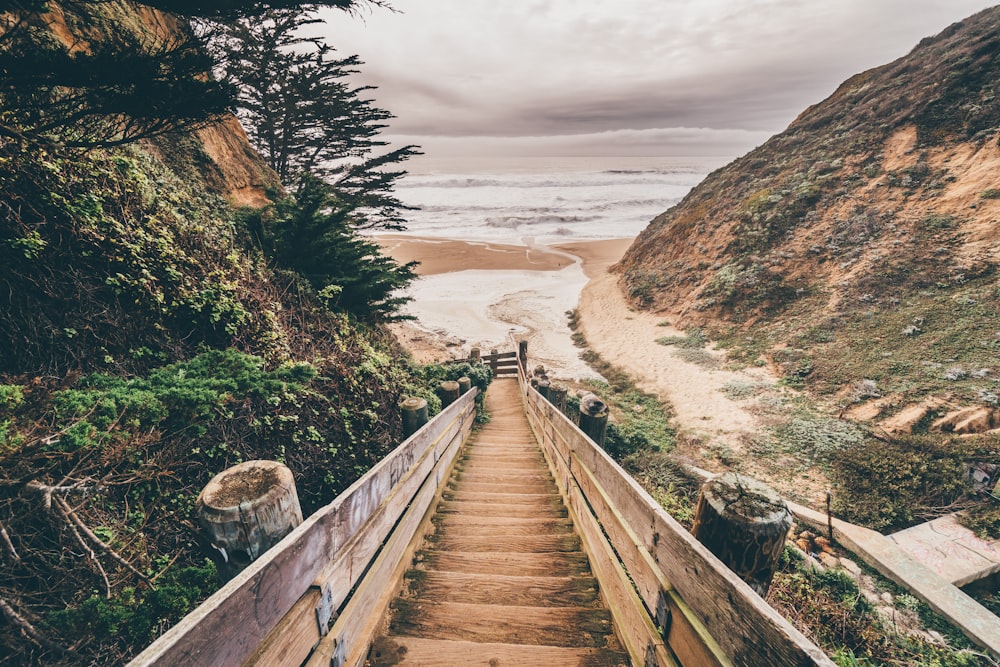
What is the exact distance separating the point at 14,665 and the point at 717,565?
135 inches

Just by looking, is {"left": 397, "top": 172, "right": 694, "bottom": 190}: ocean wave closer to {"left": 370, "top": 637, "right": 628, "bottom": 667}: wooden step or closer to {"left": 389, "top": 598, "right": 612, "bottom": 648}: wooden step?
{"left": 389, "top": 598, "right": 612, "bottom": 648}: wooden step

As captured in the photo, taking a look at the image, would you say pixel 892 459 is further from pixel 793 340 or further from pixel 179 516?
pixel 179 516

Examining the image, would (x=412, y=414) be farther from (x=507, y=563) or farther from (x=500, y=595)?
(x=500, y=595)

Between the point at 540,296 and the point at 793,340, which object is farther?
the point at 540,296

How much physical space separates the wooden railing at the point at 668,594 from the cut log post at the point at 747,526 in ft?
0.38

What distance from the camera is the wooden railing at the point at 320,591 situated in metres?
1.18

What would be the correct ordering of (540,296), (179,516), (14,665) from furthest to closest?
(540,296) → (179,516) → (14,665)

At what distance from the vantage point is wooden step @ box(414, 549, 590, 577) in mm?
3043

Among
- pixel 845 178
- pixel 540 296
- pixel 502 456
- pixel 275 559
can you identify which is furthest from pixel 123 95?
pixel 845 178

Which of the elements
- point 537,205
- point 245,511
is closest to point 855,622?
point 245,511

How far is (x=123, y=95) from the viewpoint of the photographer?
287cm

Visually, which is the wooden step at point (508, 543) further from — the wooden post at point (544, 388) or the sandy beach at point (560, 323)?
the sandy beach at point (560, 323)

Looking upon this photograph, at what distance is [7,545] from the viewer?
210cm

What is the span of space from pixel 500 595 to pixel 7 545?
9.58 ft
